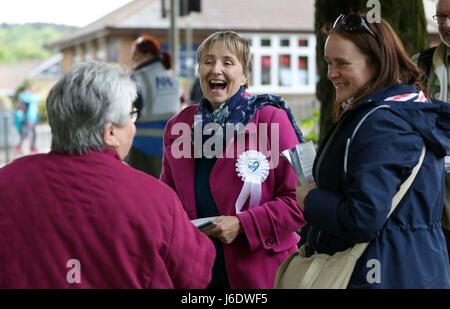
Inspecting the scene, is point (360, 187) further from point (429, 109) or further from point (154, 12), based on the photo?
point (154, 12)

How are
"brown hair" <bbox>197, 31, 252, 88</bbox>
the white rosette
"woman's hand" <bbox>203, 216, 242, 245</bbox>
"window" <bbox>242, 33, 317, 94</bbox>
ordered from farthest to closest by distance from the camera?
"window" <bbox>242, 33, 317, 94</bbox>, "brown hair" <bbox>197, 31, 252, 88</bbox>, the white rosette, "woman's hand" <bbox>203, 216, 242, 245</bbox>

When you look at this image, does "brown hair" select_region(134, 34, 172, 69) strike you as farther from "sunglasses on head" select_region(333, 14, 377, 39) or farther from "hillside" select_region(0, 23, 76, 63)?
"hillside" select_region(0, 23, 76, 63)

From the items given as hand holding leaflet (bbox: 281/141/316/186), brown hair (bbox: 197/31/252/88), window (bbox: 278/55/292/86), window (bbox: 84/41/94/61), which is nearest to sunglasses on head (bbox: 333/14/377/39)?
hand holding leaflet (bbox: 281/141/316/186)

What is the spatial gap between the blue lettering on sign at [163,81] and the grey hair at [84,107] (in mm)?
5486

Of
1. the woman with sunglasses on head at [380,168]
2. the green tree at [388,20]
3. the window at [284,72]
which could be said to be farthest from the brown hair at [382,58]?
the window at [284,72]

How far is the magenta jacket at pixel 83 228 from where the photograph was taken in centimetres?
251

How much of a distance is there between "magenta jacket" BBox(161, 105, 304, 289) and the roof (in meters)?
32.6

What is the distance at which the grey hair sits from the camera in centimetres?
254

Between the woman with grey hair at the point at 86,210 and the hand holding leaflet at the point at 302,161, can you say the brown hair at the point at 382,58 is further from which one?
the woman with grey hair at the point at 86,210

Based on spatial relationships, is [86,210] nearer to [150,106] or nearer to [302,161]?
[302,161]

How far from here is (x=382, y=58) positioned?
2.87 meters

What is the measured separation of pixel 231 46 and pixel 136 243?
1.44 m

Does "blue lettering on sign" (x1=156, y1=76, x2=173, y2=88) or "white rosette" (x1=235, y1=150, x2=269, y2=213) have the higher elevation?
"blue lettering on sign" (x1=156, y1=76, x2=173, y2=88)

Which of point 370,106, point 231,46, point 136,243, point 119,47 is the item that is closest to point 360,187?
point 370,106
